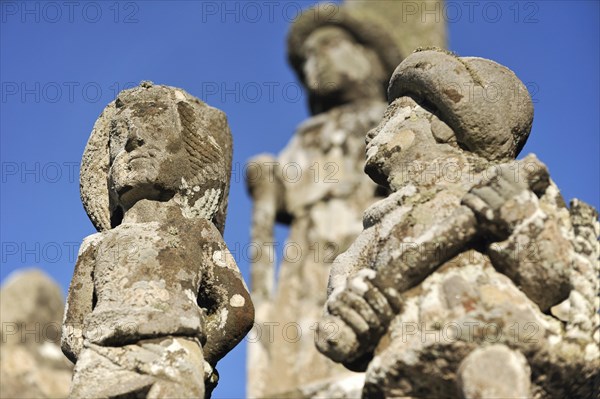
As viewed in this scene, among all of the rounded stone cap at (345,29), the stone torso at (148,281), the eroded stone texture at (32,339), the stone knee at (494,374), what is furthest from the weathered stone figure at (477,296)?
the rounded stone cap at (345,29)

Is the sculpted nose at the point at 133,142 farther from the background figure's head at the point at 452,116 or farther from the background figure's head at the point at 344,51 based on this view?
the background figure's head at the point at 344,51

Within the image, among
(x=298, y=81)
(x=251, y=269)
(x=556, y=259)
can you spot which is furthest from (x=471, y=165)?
(x=298, y=81)

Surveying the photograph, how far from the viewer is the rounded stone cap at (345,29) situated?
68.9 ft

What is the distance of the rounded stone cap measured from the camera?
21016 mm

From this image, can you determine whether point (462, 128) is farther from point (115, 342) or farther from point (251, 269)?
point (251, 269)

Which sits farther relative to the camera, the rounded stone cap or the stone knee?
the rounded stone cap

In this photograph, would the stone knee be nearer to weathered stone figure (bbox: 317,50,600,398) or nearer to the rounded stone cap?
weathered stone figure (bbox: 317,50,600,398)

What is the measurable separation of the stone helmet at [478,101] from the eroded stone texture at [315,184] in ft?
32.6

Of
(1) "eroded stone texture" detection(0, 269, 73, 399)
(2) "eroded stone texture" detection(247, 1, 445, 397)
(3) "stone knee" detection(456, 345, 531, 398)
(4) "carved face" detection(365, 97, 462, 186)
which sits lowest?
(3) "stone knee" detection(456, 345, 531, 398)

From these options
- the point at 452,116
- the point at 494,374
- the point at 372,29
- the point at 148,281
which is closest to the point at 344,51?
the point at 372,29

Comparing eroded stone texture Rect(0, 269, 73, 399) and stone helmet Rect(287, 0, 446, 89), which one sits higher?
stone helmet Rect(287, 0, 446, 89)

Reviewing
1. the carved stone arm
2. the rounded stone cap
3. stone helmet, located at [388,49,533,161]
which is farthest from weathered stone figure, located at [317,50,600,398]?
the rounded stone cap

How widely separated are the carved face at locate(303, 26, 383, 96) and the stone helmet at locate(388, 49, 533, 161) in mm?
13520

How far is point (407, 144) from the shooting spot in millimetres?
6672
